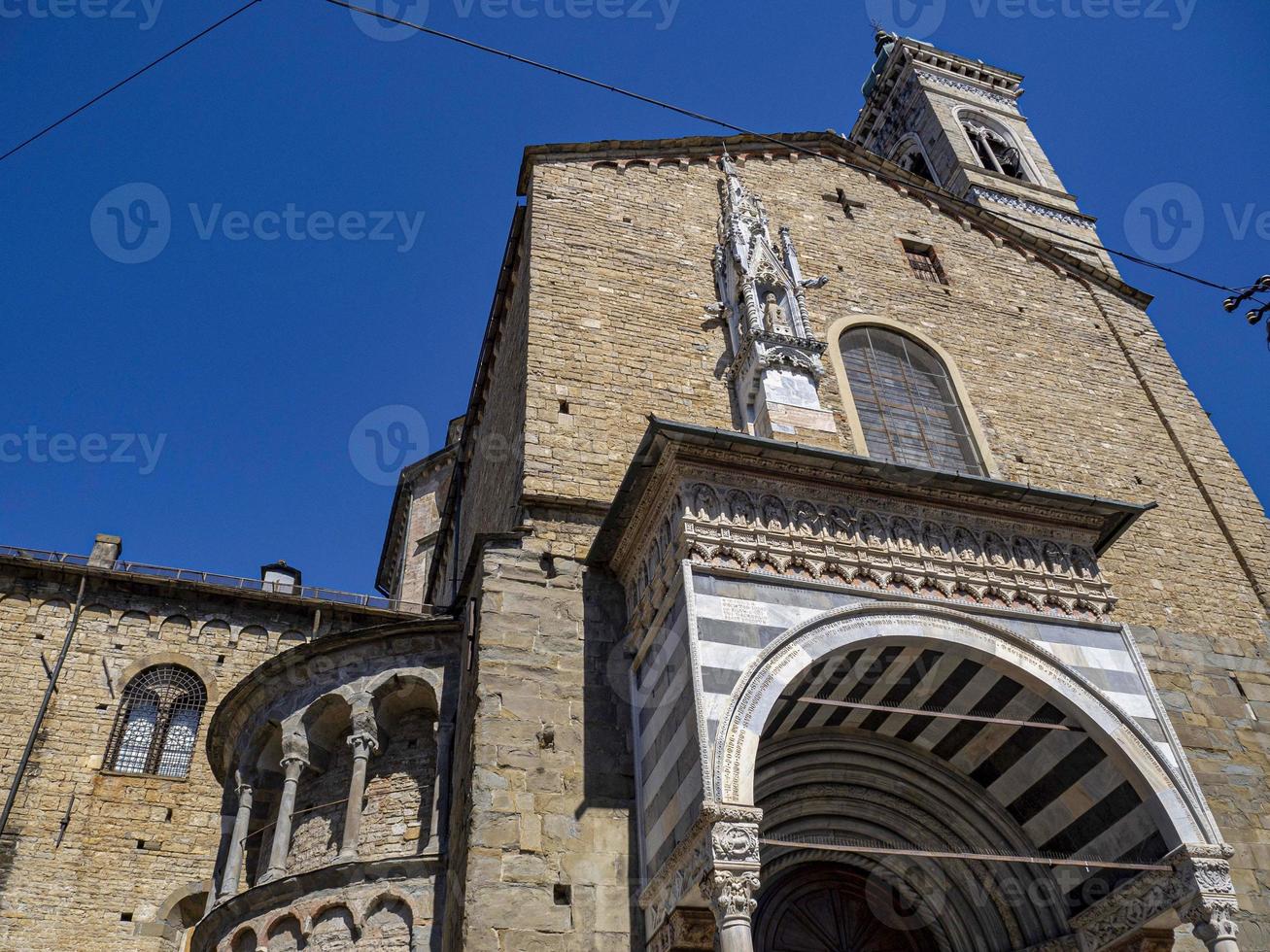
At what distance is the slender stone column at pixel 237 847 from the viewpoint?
11.5m

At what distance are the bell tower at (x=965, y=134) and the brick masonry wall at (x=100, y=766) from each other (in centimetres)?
2121

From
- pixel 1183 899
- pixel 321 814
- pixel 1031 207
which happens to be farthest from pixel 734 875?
pixel 1031 207

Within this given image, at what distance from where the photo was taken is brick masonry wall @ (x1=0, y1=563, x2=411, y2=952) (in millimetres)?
17984

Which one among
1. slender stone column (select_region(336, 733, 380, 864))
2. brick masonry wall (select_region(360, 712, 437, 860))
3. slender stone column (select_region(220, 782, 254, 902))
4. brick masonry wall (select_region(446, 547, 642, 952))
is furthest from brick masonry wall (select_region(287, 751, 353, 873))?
brick masonry wall (select_region(446, 547, 642, 952))

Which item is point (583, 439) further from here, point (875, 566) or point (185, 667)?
point (185, 667)

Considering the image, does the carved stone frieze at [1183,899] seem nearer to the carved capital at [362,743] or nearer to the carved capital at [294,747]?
the carved capital at [362,743]

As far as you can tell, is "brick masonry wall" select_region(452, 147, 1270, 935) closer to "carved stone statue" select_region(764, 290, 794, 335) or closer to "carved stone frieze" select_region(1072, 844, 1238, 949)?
"carved stone statue" select_region(764, 290, 794, 335)

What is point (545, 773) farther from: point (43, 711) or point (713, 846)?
point (43, 711)

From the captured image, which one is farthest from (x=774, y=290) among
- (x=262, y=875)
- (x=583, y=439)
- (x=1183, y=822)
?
(x=262, y=875)

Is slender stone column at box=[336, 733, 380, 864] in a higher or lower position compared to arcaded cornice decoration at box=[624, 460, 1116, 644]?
lower

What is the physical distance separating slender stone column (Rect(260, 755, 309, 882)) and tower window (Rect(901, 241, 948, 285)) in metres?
12.3

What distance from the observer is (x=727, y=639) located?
867 centimetres

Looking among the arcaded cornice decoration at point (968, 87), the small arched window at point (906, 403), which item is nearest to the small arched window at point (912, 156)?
the arcaded cornice decoration at point (968, 87)

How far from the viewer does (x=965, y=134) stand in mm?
33344
